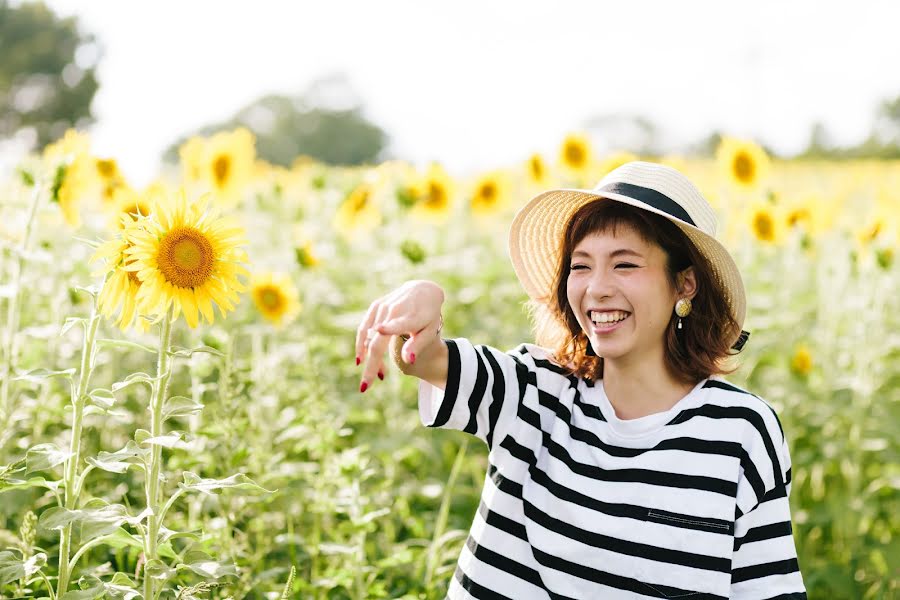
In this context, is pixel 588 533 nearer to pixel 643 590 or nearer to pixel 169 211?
pixel 643 590

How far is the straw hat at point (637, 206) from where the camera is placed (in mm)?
1835

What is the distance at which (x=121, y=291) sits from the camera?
1601mm

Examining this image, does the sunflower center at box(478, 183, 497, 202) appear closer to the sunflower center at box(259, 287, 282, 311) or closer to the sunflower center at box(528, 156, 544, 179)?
the sunflower center at box(528, 156, 544, 179)

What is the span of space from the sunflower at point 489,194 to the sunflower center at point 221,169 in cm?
153

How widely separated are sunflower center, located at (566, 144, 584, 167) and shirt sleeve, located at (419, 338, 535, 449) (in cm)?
316

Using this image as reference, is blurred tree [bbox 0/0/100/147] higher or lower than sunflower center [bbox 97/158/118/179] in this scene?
higher

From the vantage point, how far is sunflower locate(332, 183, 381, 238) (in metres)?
4.47

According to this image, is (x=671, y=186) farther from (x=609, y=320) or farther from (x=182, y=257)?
(x=182, y=257)

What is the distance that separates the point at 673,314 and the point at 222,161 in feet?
7.91

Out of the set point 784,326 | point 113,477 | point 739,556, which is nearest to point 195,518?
point 113,477

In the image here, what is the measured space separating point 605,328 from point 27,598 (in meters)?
1.14

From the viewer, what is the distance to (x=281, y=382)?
2.79 m

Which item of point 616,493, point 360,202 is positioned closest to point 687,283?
point 616,493

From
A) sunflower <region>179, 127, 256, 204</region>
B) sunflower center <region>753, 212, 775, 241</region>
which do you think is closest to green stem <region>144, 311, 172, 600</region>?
sunflower <region>179, 127, 256, 204</region>
